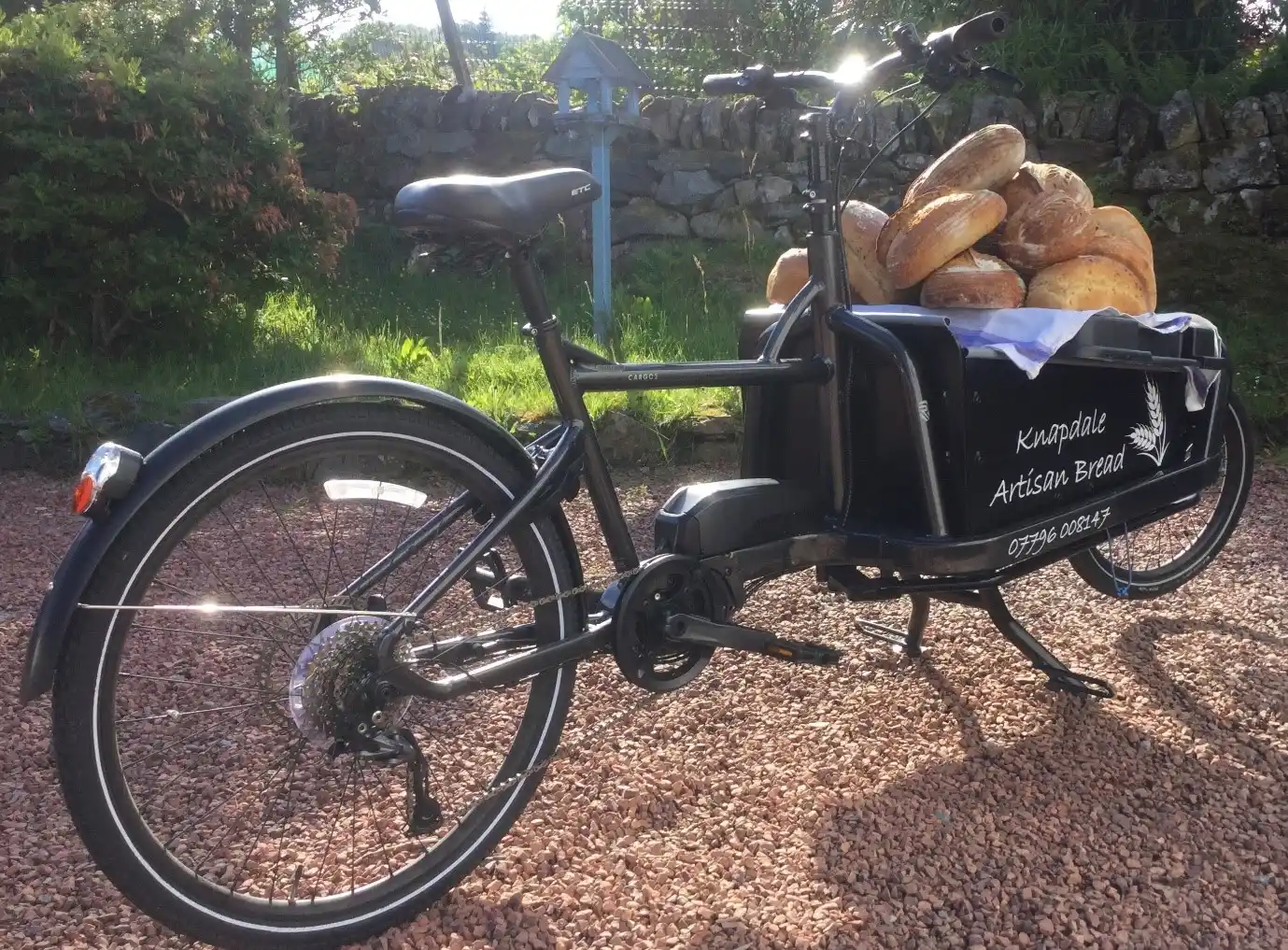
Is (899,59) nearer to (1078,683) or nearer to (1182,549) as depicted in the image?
(1078,683)

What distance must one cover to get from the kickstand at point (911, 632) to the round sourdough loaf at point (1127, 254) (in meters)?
0.94

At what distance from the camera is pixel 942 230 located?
245cm

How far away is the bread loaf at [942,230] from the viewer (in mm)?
2455

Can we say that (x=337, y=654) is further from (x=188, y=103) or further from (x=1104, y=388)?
(x=188, y=103)

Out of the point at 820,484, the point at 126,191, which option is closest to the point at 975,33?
→ the point at 820,484

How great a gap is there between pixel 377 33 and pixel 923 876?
16942 mm

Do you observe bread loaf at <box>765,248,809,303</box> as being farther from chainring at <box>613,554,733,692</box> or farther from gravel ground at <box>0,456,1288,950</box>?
gravel ground at <box>0,456,1288,950</box>

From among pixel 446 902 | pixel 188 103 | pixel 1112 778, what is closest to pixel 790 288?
pixel 1112 778

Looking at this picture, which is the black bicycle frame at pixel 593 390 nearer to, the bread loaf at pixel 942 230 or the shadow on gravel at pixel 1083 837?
the bread loaf at pixel 942 230

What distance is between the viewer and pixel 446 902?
2088 millimetres

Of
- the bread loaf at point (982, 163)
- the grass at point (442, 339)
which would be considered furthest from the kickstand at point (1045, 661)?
the grass at point (442, 339)

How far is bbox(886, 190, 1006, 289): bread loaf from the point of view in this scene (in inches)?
96.7

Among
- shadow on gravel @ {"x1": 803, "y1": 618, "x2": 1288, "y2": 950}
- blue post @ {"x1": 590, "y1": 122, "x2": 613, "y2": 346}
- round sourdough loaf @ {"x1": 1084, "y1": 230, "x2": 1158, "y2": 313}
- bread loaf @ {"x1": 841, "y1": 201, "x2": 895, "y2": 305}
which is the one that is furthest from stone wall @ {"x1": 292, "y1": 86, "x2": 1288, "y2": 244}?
shadow on gravel @ {"x1": 803, "y1": 618, "x2": 1288, "y2": 950}

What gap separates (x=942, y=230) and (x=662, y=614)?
1.04 m
